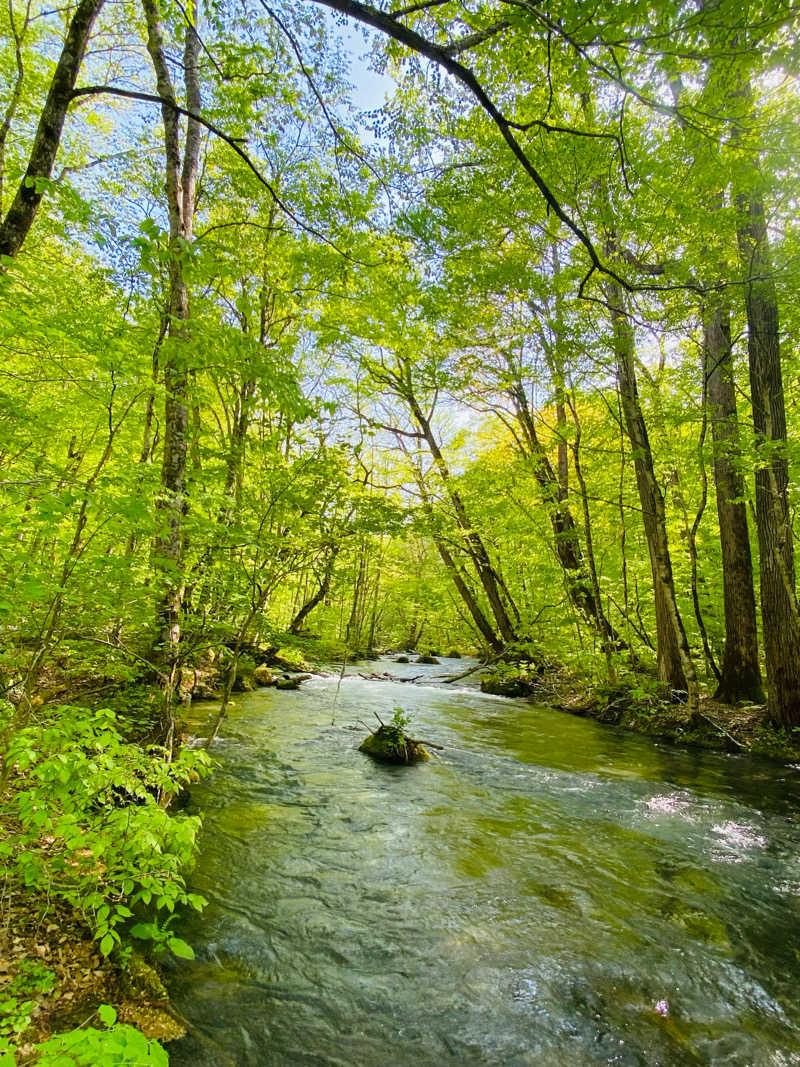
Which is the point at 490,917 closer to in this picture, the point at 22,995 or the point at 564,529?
the point at 22,995

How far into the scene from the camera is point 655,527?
9.15 m

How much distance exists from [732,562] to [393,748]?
24.6 feet

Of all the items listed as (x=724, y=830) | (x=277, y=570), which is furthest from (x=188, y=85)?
(x=724, y=830)

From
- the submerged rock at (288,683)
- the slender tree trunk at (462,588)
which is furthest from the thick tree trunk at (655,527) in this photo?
the submerged rock at (288,683)

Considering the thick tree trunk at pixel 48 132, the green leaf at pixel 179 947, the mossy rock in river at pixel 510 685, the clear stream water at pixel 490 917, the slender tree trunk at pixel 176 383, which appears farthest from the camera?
the mossy rock in river at pixel 510 685

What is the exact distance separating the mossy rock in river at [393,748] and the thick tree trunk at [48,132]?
6.95 metres

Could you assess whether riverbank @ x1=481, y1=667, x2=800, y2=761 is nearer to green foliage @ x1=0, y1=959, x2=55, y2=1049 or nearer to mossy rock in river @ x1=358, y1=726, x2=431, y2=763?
mossy rock in river @ x1=358, y1=726, x2=431, y2=763

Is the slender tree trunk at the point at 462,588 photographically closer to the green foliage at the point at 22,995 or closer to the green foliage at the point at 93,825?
the green foliage at the point at 93,825

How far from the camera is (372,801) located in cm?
568

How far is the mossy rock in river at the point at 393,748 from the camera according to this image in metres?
7.13

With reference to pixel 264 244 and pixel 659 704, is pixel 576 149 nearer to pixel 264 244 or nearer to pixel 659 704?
pixel 264 244

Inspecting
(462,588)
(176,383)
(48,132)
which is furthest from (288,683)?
(48,132)

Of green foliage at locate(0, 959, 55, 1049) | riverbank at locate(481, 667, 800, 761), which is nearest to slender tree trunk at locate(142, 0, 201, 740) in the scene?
green foliage at locate(0, 959, 55, 1049)

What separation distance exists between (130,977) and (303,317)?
11678mm
